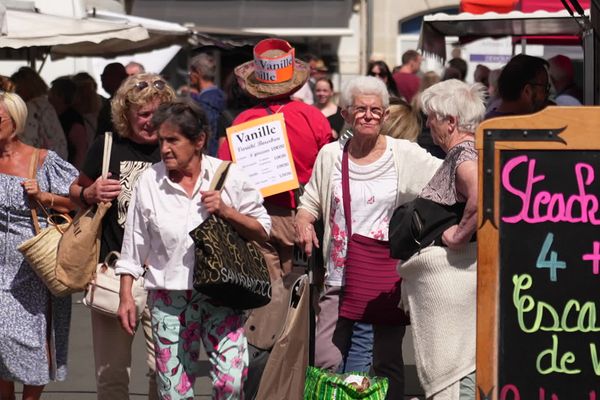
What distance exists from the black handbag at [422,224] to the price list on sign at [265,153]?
1451 mm

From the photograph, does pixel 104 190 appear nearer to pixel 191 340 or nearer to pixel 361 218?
pixel 191 340

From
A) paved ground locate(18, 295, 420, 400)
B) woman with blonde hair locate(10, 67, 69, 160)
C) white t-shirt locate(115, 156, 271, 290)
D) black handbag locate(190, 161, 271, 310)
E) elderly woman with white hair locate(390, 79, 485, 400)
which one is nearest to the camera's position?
black handbag locate(190, 161, 271, 310)

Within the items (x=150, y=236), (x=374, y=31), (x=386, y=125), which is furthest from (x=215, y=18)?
(x=150, y=236)

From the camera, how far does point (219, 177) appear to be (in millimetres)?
5484

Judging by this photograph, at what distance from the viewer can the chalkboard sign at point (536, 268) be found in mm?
4812

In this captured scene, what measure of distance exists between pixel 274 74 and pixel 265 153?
0.50 metres

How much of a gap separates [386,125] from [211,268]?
2.42m

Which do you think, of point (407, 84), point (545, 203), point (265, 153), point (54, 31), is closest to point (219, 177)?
point (545, 203)

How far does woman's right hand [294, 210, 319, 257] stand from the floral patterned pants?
933 mm

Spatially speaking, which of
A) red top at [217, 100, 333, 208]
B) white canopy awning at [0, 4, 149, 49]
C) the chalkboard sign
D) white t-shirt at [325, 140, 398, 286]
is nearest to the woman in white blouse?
white t-shirt at [325, 140, 398, 286]

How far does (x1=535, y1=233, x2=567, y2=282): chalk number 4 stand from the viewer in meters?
4.86

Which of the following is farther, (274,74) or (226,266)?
(274,74)

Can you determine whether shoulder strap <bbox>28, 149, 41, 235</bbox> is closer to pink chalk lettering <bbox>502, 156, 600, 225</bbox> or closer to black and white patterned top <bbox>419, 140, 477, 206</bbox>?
black and white patterned top <bbox>419, 140, 477, 206</bbox>

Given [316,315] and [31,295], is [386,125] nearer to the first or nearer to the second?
[316,315]
